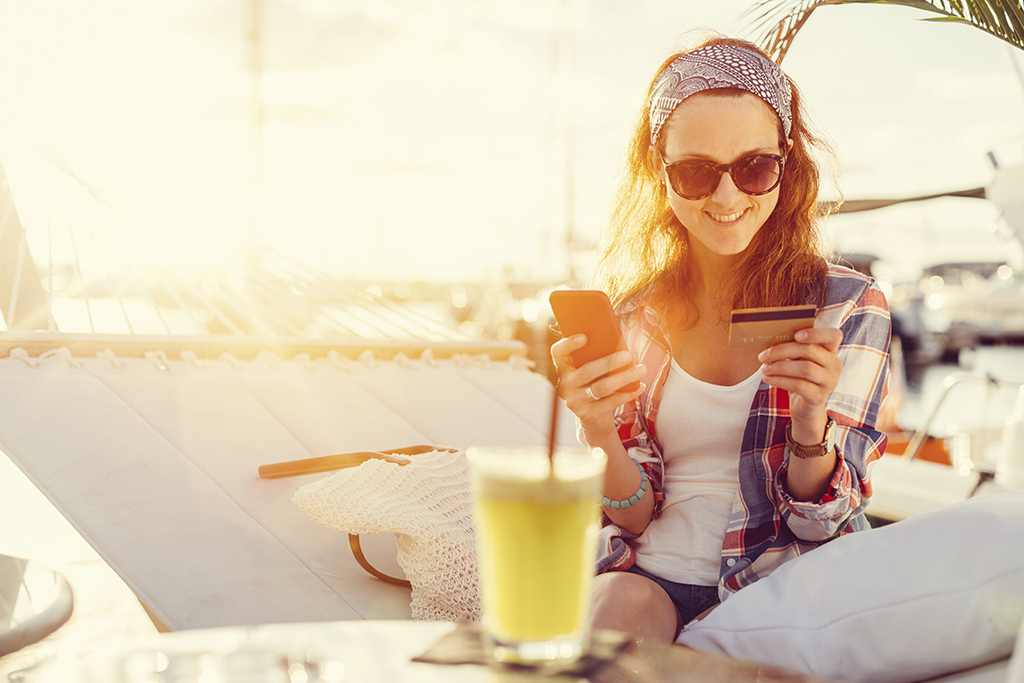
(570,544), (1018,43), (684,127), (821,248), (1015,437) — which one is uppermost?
(1018,43)

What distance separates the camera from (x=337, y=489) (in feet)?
5.36

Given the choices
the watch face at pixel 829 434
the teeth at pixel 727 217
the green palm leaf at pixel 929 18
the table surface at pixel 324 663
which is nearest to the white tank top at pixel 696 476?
the watch face at pixel 829 434

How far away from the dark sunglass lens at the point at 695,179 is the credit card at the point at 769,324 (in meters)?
0.39

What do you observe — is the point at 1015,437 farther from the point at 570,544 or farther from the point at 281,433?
the point at 570,544

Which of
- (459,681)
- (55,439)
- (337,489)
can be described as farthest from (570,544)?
(55,439)

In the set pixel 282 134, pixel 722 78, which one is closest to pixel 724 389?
pixel 722 78

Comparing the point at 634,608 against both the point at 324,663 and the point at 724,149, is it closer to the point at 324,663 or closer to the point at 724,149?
the point at 324,663

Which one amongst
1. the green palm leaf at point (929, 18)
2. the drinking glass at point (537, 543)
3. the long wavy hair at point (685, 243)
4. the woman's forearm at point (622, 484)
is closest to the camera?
the drinking glass at point (537, 543)

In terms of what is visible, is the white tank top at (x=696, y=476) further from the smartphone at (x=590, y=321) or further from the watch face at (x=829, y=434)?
the smartphone at (x=590, y=321)

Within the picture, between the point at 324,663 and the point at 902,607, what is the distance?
74 centimetres

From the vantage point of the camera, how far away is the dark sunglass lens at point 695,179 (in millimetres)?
1317

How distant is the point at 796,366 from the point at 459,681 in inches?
23.9

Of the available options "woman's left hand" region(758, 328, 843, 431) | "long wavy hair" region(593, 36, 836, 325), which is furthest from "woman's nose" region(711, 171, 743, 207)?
"woman's left hand" region(758, 328, 843, 431)

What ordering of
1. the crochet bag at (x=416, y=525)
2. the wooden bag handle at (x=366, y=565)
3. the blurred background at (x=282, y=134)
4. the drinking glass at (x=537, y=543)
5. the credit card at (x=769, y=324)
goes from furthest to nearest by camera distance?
the blurred background at (x=282, y=134) → the wooden bag handle at (x=366, y=565) → the crochet bag at (x=416, y=525) → the credit card at (x=769, y=324) → the drinking glass at (x=537, y=543)
